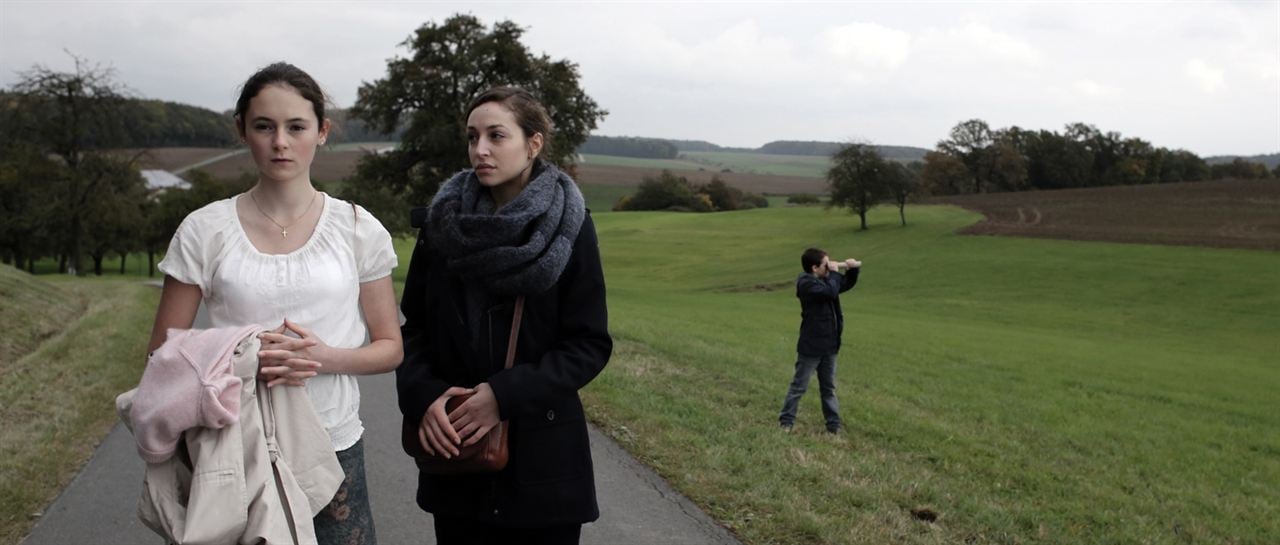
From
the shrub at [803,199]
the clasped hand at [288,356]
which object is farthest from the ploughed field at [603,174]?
the clasped hand at [288,356]

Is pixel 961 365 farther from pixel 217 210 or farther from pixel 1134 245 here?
pixel 1134 245

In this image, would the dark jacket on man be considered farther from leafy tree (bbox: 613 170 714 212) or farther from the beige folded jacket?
leafy tree (bbox: 613 170 714 212)

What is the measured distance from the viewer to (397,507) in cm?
633

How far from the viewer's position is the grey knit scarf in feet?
9.38

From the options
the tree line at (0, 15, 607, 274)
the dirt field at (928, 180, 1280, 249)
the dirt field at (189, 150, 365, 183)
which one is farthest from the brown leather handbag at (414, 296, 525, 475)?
the dirt field at (189, 150, 365, 183)

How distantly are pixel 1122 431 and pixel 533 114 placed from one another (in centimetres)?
1230

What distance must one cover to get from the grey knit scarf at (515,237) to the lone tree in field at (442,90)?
38471mm

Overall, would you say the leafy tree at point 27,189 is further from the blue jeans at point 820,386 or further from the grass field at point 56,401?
the blue jeans at point 820,386

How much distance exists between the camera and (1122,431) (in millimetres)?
13367

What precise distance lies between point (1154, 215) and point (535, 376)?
65.8 meters

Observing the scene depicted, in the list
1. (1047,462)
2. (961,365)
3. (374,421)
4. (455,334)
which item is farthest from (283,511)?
(961,365)

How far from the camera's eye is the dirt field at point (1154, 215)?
176 feet

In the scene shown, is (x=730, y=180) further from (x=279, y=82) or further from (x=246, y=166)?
(x=279, y=82)

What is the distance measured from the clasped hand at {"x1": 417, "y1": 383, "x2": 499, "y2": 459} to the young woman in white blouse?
0.19 meters
